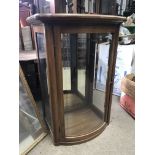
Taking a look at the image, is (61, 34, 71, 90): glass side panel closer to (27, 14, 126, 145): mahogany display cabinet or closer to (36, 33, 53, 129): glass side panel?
(27, 14, 126, 145): mahogany display cabinet

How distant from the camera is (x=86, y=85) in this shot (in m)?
1.85

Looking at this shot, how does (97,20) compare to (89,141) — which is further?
(89,141)

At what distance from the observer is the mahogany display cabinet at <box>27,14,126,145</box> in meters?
1.13

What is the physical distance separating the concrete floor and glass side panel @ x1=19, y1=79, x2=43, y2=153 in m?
0.09

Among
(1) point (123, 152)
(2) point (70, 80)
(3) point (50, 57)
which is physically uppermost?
(3) point (50, 57)

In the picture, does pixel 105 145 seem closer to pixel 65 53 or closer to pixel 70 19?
pixel 65 53

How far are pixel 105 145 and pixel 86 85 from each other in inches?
25.6

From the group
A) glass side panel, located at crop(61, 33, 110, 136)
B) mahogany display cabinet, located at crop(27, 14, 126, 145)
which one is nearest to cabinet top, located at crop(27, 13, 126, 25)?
mahogany display cabinet, located at crop(27, 14, 126, 145)

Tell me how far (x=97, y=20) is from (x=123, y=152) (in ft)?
3.65
